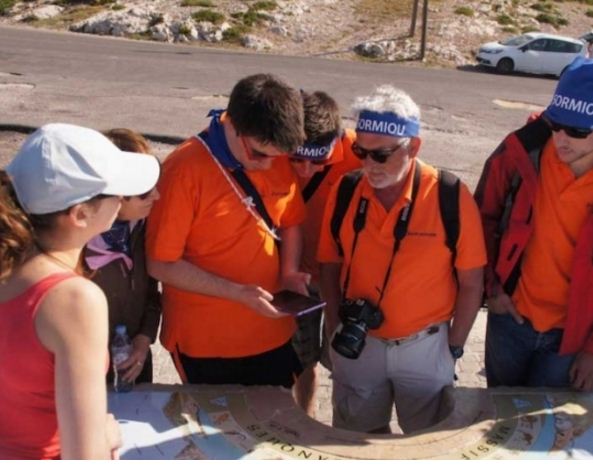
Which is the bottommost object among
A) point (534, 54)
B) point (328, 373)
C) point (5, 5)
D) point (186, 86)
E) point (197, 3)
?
point (5, 5)

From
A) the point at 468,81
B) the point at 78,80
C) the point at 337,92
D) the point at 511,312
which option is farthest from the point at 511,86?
the point at 511,312

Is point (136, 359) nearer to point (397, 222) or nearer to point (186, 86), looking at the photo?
point (397, 222)

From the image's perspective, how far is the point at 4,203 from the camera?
206 cm

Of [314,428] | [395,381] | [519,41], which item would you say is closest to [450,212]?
[395,381]

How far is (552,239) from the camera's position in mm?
3283

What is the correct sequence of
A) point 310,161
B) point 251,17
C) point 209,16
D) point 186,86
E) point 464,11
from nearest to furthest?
1. point 310,161
2. point 186,86
3. point 209,16
4. point 251,17
5. point 464,11

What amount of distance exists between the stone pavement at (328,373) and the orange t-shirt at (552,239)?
1.69 m

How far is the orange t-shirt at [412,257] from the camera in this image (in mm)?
3258

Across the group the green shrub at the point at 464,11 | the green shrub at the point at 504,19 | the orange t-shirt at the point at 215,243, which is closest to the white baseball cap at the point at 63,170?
the orange t-shirt at the point at 215,243

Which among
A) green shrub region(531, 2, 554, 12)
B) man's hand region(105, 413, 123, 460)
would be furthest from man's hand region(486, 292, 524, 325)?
green shrub region(531, 2, 554, 12)

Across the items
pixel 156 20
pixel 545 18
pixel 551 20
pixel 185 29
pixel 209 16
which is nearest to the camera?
pixel 185 29

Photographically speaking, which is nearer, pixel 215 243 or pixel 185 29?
pixel 215 243

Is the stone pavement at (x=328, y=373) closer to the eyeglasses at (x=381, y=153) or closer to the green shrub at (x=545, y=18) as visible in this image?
the eyeglasses at (x=381, y=153)

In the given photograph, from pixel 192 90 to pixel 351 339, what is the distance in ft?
41.9
